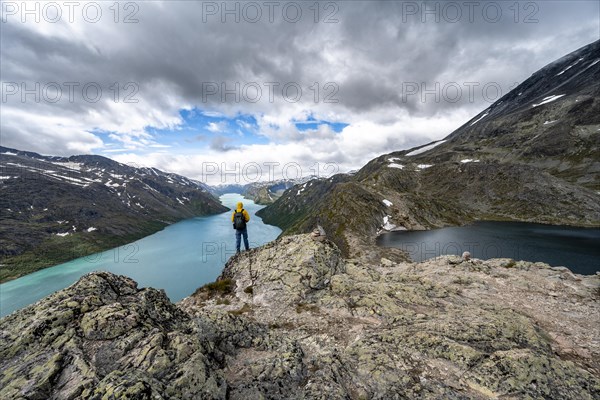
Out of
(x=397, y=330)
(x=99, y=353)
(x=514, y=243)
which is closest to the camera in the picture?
(x=99, y=353)

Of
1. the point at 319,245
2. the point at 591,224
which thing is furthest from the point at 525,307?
the point at 591,224

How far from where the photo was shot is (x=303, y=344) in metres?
14.6

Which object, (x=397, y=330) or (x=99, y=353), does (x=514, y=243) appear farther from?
(x=99, y=353)

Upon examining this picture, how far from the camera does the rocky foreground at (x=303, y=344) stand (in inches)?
373

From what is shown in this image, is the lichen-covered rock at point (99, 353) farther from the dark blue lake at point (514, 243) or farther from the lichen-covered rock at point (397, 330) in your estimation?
the dark blue lake at point (514, 243)

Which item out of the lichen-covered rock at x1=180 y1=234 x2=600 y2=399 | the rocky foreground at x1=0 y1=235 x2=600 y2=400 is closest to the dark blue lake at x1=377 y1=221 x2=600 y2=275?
the lichen-covered rock at x1=180 y1=234 x2=600 y2=399

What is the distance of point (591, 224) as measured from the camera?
135 metres

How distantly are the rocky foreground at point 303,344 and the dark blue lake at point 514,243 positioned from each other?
7506cm

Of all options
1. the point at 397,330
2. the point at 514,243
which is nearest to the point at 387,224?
the point at 514,243

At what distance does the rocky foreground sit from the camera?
373 inches

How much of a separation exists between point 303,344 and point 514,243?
120617 millimetres

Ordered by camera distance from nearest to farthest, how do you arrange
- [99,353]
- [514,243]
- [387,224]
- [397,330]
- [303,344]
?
1. [99,353]
2. [303,344]
3. [397,330]
4. [514,243]
5. [387,224]

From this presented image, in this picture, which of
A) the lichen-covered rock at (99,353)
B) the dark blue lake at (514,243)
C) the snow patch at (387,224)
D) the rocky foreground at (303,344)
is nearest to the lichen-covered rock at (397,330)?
the rocky foreground at (303,344)

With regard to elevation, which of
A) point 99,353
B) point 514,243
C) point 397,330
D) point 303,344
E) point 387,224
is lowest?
point 514,243
